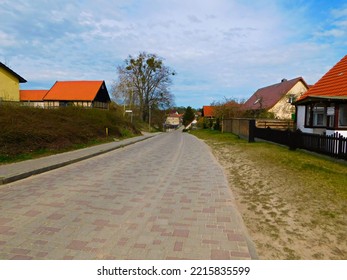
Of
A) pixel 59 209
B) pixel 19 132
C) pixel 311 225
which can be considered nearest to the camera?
pixel 311 225

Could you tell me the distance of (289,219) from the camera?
14.0ft

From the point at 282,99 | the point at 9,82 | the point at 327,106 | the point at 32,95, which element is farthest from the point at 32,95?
the point at 327,106

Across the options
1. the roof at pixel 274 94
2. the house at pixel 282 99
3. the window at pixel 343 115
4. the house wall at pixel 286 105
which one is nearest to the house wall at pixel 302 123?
the window at pixel 343 115

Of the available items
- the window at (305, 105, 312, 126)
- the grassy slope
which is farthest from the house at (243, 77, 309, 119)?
the grassy slope

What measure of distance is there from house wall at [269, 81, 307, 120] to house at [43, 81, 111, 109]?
30.6 meters

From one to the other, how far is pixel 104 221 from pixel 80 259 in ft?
3.82

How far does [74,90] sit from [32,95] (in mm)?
11931

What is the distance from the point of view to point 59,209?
473 centimetres

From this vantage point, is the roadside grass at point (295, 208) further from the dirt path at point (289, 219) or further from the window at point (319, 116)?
the window at point (319, 116)

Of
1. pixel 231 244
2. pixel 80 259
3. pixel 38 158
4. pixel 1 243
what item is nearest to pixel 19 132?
pixel 38 158

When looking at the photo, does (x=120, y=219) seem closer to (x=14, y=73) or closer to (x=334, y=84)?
(x=334, y=84)

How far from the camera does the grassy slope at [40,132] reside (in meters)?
10.5

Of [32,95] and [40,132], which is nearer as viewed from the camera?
[40,132]
